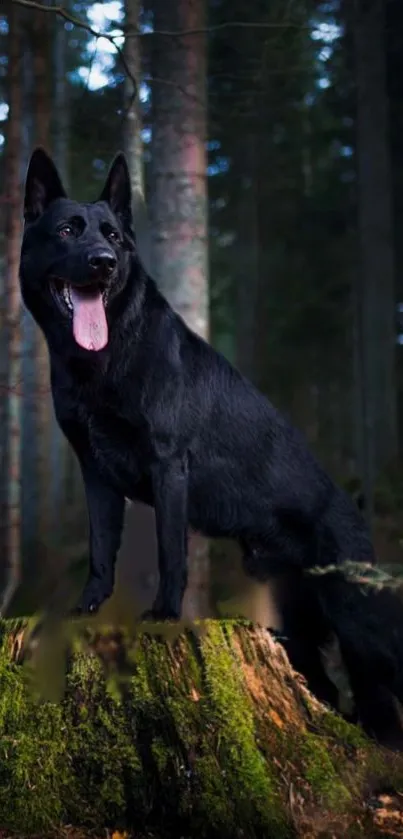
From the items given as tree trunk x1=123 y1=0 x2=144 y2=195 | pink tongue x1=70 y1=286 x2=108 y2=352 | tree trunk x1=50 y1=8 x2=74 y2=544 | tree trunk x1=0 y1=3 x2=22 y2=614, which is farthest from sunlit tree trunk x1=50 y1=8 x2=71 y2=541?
pink tongue x1=70 y1=286 x2=108 y2=352

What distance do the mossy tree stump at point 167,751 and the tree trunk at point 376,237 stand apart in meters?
9.06

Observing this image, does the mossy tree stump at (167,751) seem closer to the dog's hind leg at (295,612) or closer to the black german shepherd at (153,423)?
the black german shepherd at (153,423)

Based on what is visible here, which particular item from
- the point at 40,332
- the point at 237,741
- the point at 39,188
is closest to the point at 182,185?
the point at 39,188

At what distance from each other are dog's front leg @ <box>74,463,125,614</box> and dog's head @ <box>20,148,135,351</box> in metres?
0.70

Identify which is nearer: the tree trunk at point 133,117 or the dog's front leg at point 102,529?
the dog's front leg at point 102,529

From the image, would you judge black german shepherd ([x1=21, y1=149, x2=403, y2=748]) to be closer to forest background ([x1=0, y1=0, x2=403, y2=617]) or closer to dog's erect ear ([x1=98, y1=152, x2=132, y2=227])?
dog's erect ear ([x1=98, y1=152, x2=132, y2=227])

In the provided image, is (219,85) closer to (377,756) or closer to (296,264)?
(296,264)

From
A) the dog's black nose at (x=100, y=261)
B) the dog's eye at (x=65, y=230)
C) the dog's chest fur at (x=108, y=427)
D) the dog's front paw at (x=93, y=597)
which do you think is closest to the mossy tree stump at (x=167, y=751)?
the dog's front paw at (x=93, y=597)

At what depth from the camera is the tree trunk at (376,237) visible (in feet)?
41.4

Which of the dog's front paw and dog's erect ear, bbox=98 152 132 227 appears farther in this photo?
dog's erect ear, bbox=98 152 132 227

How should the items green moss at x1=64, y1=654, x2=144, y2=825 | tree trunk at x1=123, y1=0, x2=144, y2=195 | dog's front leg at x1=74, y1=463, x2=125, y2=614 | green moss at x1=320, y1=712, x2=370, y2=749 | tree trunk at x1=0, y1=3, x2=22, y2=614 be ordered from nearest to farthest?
1. green moss at x1=64, y1=654, x2=144, y2=825
2. green moss at x1=320, y1=712, x2=370, y2=749
3. dog's front leg at x1=74, y1=463, x2=125, y2=614
4. tree trunk at x1=123, y1=0, x2=144, y2=195
5. tree trunk at x1=0, y1=3, x2=22, y2=614

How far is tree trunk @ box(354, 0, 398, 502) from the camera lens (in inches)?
497

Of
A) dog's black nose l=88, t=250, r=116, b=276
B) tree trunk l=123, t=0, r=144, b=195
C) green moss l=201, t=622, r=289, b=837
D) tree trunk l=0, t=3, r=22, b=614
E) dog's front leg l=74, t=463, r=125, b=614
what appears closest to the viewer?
green moss l=201, t=622, r=289, b=837

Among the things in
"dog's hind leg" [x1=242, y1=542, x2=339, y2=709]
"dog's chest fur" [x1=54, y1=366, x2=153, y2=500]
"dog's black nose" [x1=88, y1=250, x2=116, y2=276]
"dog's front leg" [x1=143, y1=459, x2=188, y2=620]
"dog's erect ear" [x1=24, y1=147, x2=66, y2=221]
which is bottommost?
"dog's hind leg" [x1=242, y1=542, x2=339, y2=709]
